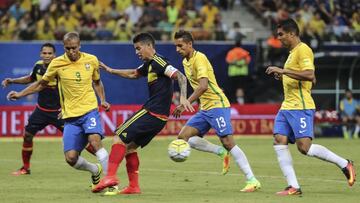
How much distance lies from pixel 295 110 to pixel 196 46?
18828mm

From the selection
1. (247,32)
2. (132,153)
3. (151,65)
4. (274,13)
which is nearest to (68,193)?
(132,153)

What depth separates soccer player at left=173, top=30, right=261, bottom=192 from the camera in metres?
14.8

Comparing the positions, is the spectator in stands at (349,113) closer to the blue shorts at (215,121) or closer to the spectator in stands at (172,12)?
the spectator in stands at (172,12)

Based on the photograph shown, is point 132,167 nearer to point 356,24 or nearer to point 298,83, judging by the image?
point 298,83

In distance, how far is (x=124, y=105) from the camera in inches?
1229

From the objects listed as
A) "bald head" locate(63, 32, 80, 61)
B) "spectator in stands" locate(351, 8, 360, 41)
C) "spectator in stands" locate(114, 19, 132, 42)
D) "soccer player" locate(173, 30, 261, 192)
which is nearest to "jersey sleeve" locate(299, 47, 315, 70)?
"soccer player" locate(173, 30, 261, 192)

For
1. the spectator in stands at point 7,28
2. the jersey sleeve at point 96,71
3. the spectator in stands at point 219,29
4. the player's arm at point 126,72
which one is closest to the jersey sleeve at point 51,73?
the jersey sleeve at point 96,71

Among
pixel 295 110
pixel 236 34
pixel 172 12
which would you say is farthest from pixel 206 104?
pixel 172 12

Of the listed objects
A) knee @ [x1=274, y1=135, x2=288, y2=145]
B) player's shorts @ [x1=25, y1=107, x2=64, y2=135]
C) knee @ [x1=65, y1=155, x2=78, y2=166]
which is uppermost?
player's shorts @ [x1=25, y1=107, x2=64, y2=135]

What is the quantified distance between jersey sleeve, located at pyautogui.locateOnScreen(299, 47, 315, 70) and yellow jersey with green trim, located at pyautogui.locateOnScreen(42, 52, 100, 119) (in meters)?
3.20

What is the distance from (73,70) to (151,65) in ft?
4.55

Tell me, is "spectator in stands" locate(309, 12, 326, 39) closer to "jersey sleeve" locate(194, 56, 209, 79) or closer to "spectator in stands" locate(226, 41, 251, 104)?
"spectator in stands" locate(226, 41, 251, 104)

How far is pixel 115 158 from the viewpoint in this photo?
13.9m

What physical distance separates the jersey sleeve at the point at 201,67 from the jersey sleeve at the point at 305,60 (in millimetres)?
1581
